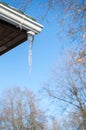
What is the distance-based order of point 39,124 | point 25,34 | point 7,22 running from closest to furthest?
point 7,22
point 25,34
point 39,124

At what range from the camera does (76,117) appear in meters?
22.9

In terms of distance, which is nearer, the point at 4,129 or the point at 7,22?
the point at 7,22

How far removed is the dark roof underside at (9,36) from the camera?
3.36m

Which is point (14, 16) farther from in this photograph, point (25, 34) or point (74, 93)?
point (74, 93)

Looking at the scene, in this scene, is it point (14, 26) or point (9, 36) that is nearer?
point (14, 26)

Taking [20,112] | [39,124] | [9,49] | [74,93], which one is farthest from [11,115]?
[9,49]

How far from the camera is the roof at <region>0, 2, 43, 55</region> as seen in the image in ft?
10.7

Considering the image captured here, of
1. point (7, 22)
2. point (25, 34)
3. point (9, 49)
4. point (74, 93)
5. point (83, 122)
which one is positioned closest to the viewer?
point (7, 22)

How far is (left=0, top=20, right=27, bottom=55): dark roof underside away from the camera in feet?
11.0

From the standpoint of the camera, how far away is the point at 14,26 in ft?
11.1

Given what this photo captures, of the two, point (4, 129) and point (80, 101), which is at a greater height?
point (80, 101)

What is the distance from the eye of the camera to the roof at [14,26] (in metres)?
3.27

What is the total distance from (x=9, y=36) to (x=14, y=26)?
22 cm

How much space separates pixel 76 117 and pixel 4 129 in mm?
19857
